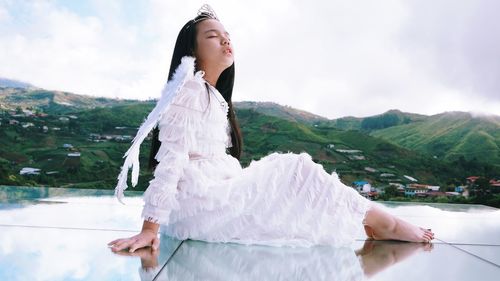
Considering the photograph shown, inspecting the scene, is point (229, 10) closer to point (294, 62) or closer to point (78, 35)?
point (294, 62)

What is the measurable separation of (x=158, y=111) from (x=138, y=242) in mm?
405

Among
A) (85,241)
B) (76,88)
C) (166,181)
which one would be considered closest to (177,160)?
(166,181)

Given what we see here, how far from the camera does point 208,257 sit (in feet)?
4.52

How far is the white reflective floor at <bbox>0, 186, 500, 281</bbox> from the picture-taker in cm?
120

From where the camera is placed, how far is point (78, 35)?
5504 mm

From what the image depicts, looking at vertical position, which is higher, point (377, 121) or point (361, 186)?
point (377, 121)

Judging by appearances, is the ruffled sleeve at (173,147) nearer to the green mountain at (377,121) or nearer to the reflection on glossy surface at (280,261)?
the reflection on glossy surface at (280,261)

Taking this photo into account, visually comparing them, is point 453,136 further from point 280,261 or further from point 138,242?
point 138,242

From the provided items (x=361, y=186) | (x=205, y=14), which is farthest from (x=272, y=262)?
(x=361, y=186)

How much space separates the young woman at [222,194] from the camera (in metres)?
1.50

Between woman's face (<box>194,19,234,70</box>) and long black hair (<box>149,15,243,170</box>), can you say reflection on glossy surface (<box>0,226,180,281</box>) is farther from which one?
woman's face (<box>194,19,234,70</box>)

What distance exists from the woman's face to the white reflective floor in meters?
0.63

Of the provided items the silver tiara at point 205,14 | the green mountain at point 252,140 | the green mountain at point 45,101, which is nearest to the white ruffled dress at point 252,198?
the silver tiara at point 205,14

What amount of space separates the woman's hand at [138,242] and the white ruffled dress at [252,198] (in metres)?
0.06
